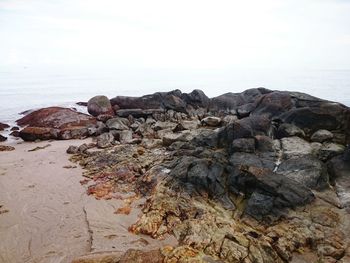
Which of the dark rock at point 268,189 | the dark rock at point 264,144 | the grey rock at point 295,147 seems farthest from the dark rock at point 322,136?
the dark rock at point 268,189

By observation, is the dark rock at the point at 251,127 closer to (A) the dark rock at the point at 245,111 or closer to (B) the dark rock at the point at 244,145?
(B) the dark rock at the point at 244,145

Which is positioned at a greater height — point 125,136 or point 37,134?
point 125,136

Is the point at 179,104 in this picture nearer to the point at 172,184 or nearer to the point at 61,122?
the point at 61,122

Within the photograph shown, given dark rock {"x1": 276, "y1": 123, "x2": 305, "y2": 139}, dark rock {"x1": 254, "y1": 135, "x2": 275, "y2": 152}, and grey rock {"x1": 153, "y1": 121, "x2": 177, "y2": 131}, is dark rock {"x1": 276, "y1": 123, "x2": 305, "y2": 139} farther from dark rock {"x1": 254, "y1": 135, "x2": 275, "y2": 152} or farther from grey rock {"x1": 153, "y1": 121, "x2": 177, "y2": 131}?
grey rock {"x1": 153, "y1": 121, "x2": 177, "y2": 131}

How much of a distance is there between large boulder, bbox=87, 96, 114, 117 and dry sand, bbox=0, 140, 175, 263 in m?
12.2

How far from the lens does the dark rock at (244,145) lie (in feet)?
41.3

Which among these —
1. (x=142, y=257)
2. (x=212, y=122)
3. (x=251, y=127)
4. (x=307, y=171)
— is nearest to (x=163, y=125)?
(x=212, y=122)

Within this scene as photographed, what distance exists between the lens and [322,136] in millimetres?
13805

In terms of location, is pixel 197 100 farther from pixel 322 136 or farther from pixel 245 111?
pixel 322 136

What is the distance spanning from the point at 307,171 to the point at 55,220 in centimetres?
811

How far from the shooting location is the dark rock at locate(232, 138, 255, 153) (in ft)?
41.3

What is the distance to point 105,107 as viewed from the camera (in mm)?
26172

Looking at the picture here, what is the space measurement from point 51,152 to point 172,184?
28.1ft

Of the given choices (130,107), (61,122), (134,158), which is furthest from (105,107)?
(134,158)
